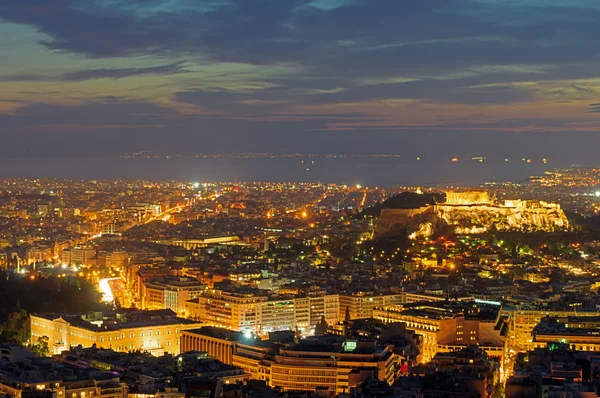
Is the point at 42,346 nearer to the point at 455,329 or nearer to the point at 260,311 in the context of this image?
the point at 260,311

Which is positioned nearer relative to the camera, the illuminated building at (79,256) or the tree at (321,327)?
the tree at (321,327)

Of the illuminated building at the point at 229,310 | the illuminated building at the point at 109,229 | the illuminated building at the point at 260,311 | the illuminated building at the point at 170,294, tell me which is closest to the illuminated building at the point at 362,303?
the illuminated building at the point at 260,311

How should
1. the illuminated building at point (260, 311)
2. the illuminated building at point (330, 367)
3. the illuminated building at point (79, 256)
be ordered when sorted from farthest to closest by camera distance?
1. the illuminated building at point (79, 256)
2. the illuminated building at point (260, 311)
3. the illuminated building at point (330, 367)

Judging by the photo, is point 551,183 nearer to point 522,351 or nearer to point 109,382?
point 522,351

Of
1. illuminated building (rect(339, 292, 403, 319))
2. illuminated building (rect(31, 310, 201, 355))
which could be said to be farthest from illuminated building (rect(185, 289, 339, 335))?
illuminated building (rect(31, 310, 201, 355))

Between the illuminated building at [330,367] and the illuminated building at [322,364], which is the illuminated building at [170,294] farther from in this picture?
the illuminated building at [330,367]

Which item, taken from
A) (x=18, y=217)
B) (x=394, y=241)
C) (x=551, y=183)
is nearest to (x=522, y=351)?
(x=394, y=241)

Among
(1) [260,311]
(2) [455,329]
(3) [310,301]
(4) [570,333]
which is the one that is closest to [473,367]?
(4) [570,333]
